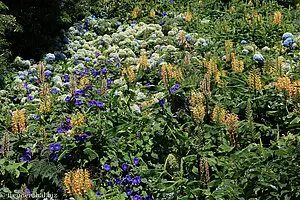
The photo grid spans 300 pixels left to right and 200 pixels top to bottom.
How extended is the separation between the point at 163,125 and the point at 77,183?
0.90 m

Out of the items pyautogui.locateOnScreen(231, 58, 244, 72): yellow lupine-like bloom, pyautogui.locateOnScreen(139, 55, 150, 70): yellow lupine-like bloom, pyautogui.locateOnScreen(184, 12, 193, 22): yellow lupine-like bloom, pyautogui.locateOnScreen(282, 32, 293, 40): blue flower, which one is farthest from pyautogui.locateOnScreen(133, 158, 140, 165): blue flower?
pyautogui.locateOnScreen(184, 12, 193, 22): yellow lupine-like bloom

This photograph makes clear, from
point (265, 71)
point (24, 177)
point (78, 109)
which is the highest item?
point (265, 71)

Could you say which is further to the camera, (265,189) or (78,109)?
(78,109)

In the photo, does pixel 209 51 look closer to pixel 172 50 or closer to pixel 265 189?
pixel 172 50

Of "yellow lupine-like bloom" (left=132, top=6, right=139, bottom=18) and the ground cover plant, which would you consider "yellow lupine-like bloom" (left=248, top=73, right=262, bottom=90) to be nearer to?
the ground cover plant

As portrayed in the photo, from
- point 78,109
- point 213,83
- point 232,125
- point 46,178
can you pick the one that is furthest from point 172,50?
point 46,178

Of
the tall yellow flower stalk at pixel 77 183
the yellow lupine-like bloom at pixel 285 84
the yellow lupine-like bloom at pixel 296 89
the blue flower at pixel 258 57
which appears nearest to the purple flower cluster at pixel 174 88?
the yellow lupine-like bloom at pixel 285 84

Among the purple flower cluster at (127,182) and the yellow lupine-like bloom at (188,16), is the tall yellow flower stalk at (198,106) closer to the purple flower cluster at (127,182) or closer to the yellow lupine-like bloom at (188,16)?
the purple flower cluster at (127,182)

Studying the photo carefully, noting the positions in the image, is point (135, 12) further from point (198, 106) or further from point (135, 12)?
point (198, 106)

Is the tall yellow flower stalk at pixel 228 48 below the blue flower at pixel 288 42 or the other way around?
below

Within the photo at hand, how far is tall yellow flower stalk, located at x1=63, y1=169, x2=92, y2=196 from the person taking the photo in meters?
3.11

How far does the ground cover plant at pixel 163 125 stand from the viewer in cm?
313

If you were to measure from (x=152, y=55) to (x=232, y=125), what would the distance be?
214 cm

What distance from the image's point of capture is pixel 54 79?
5.09 meters
